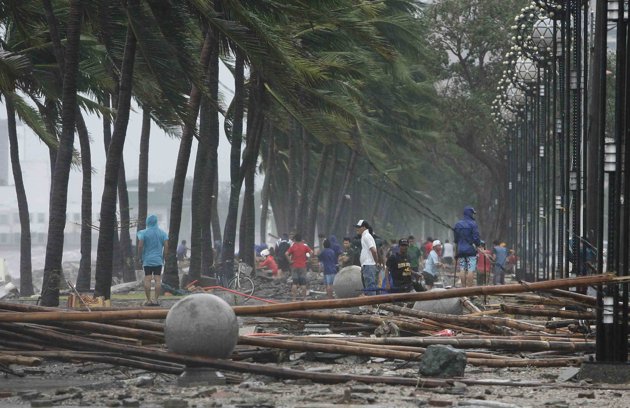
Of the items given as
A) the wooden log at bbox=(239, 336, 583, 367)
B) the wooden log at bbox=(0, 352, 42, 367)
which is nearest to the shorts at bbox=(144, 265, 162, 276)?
the wooden log at bbox=(239, 336, 583, 367)

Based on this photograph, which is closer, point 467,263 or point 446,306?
point 446,306

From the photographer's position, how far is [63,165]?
84.2 ft

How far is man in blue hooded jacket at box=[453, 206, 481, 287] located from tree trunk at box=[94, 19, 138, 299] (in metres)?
6.58

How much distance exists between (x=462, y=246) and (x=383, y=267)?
6.33 feet

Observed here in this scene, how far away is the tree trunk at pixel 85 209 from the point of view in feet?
110

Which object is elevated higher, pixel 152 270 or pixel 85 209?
pixel 85 209

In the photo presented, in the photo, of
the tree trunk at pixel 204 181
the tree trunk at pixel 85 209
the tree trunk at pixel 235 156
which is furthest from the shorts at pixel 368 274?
the tree trunk at pixel 235 156

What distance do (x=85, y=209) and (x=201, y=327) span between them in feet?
66.5

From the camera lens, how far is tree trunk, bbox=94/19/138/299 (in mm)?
26688

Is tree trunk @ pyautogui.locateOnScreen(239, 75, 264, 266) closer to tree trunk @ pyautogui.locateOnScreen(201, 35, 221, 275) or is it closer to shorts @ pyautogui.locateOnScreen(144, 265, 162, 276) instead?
tree trunk @ pyautogui.locateOnScreen(201, 35, 221, 275)

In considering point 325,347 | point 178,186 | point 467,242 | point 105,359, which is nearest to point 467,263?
point 467,242

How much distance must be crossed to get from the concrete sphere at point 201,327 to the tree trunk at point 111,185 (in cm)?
1330

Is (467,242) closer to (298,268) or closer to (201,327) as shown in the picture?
(298,268)

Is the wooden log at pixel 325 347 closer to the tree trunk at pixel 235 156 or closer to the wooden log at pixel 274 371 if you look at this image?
the wooden log at pixel 274 371
